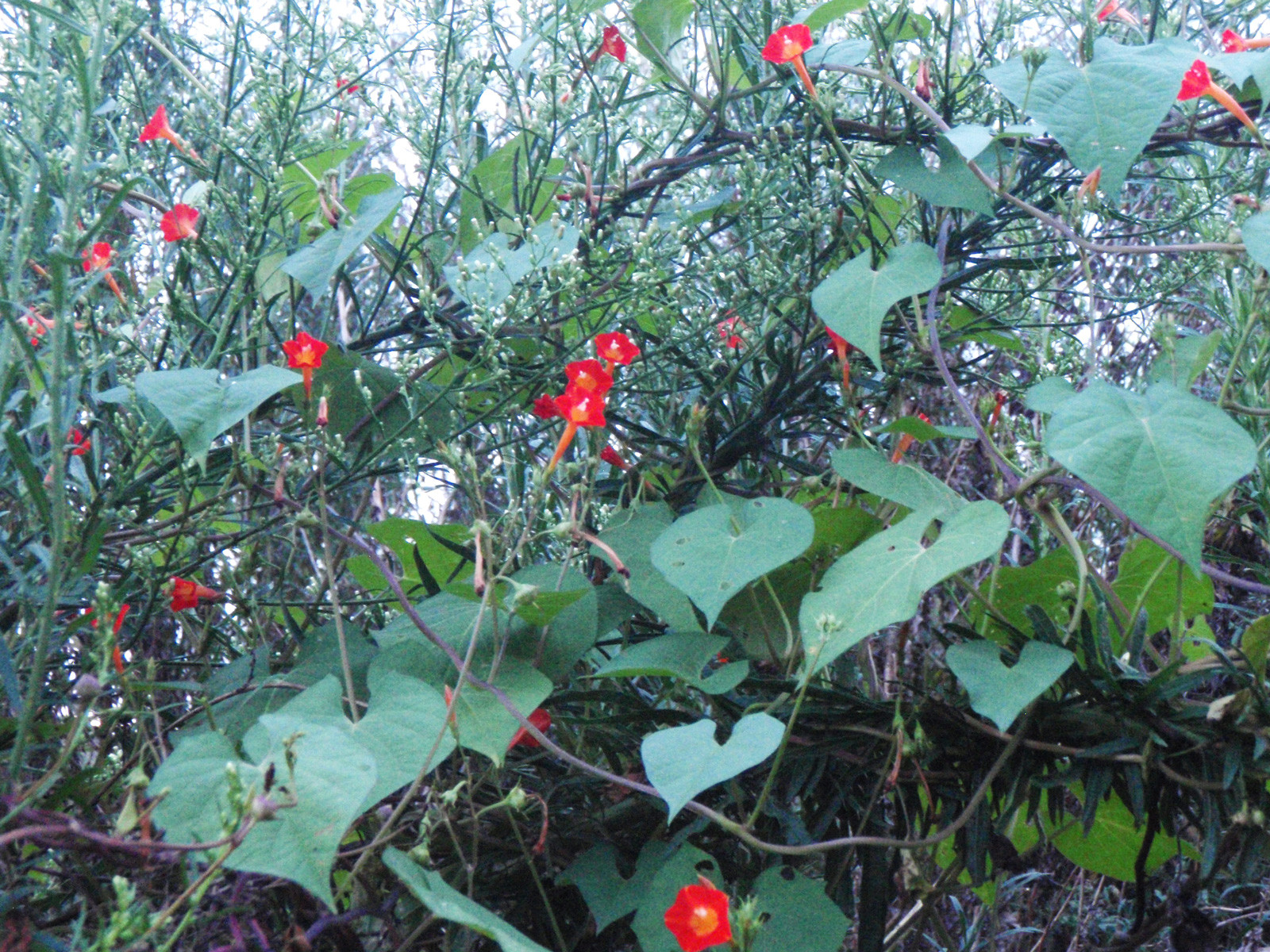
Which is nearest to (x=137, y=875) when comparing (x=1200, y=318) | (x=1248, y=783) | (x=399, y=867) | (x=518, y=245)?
(x=399, y=867)

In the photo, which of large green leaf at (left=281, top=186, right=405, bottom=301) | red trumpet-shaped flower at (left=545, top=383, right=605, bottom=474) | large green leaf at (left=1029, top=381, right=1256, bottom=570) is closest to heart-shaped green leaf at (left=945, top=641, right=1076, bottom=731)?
large green leaf at (left=1029, top=381, right=1256, bottom=570)

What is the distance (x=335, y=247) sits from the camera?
928 mm

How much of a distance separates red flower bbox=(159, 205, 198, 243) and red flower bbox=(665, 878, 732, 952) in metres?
0.69

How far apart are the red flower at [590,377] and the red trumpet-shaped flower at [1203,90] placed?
1.77ft

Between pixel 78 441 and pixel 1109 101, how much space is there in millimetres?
904

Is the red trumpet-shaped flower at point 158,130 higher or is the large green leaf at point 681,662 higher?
the red trumpet-shaped flower at point 158,130

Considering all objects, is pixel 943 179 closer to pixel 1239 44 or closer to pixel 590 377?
pixel 1239 44

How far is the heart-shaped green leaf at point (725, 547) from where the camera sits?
778 millimetres

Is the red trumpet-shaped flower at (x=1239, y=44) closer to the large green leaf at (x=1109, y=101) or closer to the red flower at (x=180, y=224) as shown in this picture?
the large green leaf at (x=1109, y=101)

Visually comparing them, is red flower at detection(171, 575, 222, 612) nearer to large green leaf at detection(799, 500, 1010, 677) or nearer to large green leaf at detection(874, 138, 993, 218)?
large green leaf at detection(799, 500, 1010, 677)

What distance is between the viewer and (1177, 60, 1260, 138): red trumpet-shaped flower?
0.85 metres

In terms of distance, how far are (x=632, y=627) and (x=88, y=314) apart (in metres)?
0.56

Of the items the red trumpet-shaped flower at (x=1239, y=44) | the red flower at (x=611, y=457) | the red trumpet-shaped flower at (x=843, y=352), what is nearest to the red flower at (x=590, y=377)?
the red flower at (x=611, y=457)

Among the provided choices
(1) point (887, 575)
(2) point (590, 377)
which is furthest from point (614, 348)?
(1) point (887, 575)
